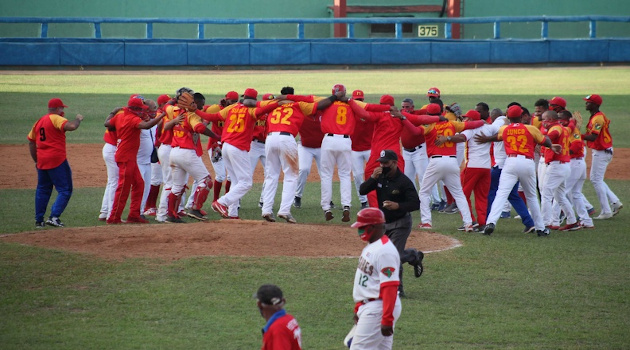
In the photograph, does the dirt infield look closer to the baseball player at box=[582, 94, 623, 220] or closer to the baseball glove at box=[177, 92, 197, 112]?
the baseball glove at box=[177, 92, 197, 112]

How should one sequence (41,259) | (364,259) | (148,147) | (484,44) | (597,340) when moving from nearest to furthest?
(364,259)
(597,340)
(41,259)
(148,147)
(484,44)

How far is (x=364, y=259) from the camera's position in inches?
228

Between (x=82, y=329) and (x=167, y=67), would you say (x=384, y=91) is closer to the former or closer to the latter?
(x=167, y=67)

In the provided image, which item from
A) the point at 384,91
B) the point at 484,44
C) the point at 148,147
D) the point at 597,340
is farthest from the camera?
the point at 484,44

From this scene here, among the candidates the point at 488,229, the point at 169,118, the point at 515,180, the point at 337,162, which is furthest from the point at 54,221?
A: the point at 515,180

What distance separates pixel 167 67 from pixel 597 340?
92.9 feet

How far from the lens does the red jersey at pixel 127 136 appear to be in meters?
11.6

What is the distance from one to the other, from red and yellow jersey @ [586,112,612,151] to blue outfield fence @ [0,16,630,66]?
22517 mm

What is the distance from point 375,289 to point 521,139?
19.9 ft

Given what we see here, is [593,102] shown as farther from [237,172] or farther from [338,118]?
[237,172]

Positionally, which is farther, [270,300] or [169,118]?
[169,118]

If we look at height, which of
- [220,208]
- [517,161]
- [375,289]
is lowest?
[220,208]

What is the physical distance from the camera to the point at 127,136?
1158 cm

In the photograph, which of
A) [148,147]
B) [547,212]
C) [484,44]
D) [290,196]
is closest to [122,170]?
[148,147]
